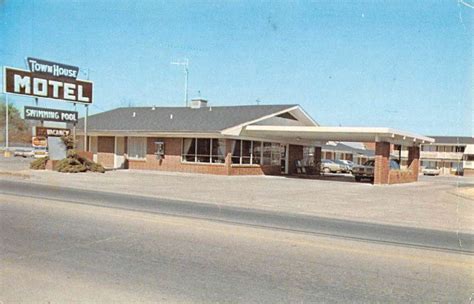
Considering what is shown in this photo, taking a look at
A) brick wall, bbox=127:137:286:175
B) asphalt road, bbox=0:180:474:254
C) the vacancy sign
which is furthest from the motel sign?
asphalt road, bbox=0:180:474:254

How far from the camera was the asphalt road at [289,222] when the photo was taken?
8.70 m

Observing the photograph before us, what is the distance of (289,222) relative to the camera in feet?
34.3

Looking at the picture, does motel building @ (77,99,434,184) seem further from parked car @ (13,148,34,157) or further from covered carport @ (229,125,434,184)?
parked car @ (13,148,34,157)

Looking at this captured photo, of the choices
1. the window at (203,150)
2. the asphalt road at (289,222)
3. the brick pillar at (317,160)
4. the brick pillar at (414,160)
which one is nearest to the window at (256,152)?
the window at (203,150)

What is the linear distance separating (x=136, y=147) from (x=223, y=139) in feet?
23.0

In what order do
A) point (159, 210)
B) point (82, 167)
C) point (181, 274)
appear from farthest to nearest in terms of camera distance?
point (82, 167)
point (159, 210)
point (181, 274)

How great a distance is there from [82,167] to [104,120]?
9.74 metres

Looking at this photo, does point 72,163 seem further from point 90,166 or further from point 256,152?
point 256,152

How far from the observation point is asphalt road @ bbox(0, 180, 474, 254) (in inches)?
343

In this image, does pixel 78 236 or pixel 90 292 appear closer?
pixel 90 292

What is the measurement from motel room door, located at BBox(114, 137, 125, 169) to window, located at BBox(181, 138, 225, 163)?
5.27 m

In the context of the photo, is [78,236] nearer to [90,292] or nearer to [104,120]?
[90,292]

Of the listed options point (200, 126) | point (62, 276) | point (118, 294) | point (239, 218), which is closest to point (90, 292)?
point (118, 294)

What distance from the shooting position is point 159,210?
37.6ft
